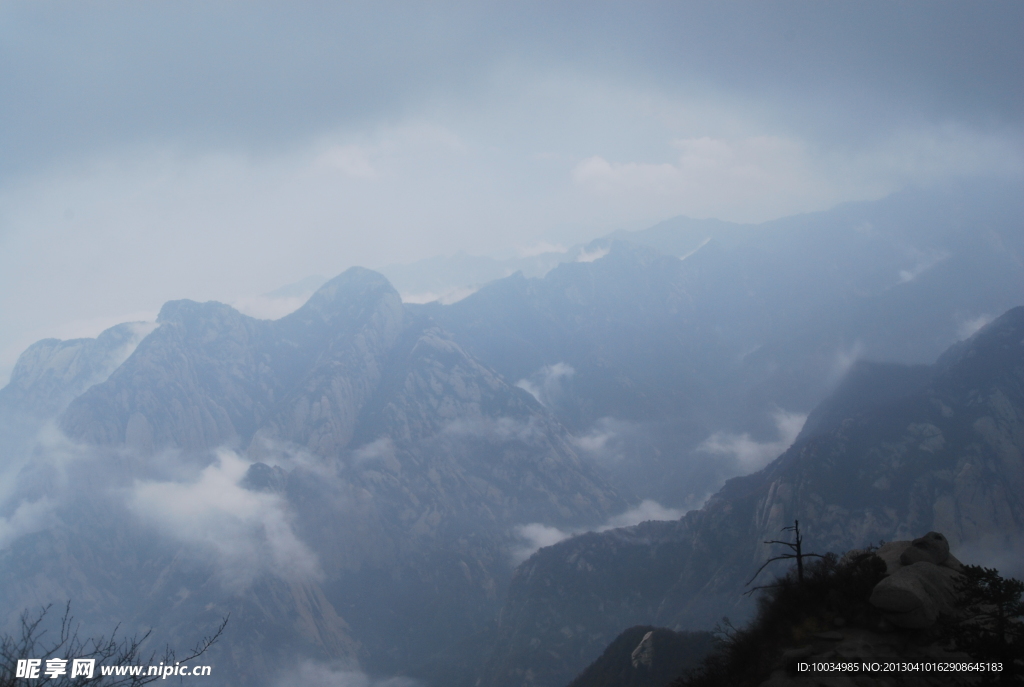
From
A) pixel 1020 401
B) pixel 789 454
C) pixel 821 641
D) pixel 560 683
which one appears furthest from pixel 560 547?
pixel 821 641

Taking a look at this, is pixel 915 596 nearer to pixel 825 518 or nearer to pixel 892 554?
pixel 892 554

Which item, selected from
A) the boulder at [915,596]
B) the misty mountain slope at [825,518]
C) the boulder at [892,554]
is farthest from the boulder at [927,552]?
the misty mountain slope at [825,518]

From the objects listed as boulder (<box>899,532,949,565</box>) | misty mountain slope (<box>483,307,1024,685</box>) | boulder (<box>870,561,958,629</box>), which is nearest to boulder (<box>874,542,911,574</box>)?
boulder (<box>899,532,949,565</box>)

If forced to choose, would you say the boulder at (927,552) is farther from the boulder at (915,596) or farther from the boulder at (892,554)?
the boulder at (915,596)

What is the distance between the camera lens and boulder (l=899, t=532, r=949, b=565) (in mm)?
31562

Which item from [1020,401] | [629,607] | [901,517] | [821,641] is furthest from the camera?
[629,607]

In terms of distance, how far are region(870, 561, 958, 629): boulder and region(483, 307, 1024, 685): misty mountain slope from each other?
117 m

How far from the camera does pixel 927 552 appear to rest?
32.3 meters

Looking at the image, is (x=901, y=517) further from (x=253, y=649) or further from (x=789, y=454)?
(x=253, y=649)

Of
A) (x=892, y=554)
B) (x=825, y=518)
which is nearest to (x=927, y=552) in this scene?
(x=892, y=554)

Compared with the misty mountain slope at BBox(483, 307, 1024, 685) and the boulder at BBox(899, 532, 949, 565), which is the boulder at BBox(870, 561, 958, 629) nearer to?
the boulder at BBox(899, 532, 949, 565)

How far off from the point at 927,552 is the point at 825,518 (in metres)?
129

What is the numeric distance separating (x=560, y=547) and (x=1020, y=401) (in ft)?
425

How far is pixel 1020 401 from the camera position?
15050 centimetres
